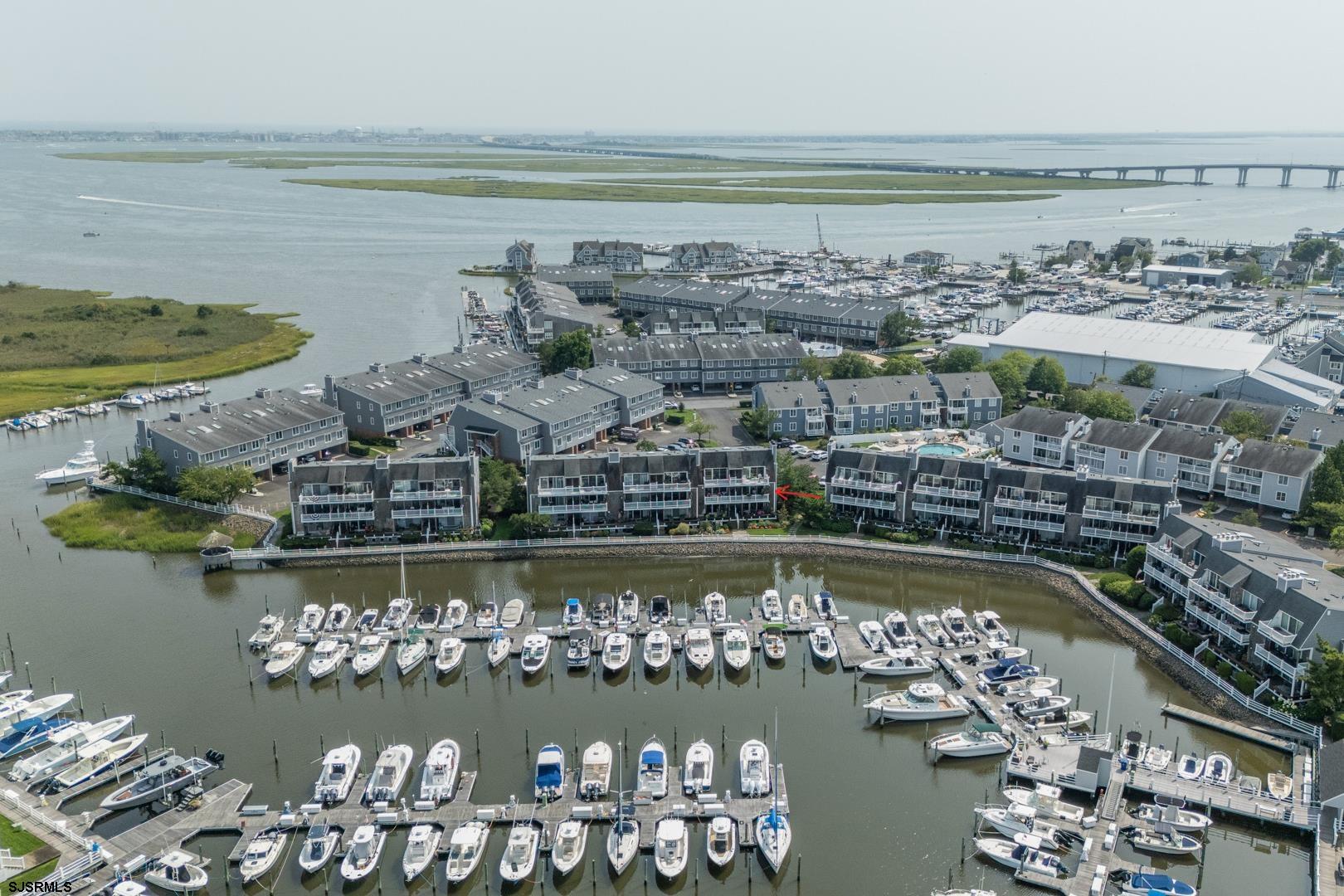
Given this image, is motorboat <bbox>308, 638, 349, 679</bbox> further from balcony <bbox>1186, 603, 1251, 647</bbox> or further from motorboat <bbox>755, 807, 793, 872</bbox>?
balcony <bbox>1186, 603, 1251, 647</bbox>

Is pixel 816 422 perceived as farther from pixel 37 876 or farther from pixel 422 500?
pixel 37 876

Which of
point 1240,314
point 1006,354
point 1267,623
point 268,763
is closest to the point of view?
point 268,763

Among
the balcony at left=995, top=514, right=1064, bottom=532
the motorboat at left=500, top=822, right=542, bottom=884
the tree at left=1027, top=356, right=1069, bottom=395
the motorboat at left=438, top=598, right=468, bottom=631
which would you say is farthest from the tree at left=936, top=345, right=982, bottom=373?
the motorboat at left=500, top=822, right=542, bottom=884

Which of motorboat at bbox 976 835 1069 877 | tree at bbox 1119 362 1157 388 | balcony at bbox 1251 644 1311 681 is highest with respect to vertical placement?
tree at bbox 1119 362 1157 388

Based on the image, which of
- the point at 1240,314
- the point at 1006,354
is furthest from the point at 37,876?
the point at 1240,314

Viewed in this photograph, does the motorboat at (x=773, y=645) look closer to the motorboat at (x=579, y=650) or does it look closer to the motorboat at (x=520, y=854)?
the motorboat at (x=579, y=650)

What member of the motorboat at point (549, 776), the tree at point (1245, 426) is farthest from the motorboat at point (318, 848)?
the tree at point (1245, 426)

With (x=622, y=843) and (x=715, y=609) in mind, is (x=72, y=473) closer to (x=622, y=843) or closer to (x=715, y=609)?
(x=715, y=609)

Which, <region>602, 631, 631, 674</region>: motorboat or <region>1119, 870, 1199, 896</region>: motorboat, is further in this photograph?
<region>602, 631, 631, 674</region>: motorboat
